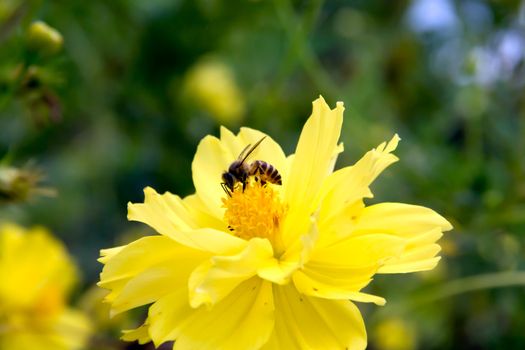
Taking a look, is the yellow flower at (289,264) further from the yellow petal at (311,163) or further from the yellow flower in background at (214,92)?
the yellow flower in background at (214,92)

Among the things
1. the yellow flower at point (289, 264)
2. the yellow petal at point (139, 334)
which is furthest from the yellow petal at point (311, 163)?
the yellow petal at point (139, 334)

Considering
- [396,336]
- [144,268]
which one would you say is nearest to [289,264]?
[144,268]

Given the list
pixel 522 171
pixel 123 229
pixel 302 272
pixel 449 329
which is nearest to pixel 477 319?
pixel 449 329

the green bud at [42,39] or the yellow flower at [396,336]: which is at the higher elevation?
the green bud at [42,39]

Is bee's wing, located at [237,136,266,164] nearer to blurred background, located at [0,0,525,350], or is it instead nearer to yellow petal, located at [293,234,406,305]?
yellow petal, located at [293,234,406,305]

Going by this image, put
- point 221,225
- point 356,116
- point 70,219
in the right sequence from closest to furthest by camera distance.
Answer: point 221,225, point 356,116, point 70,219

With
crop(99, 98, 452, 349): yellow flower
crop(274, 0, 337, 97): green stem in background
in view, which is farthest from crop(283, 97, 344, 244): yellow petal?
crop(274, 0, 337, 97): green stem in background

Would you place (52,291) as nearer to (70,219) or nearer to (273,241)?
(70,219)

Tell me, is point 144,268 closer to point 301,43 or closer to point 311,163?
point 311,163
